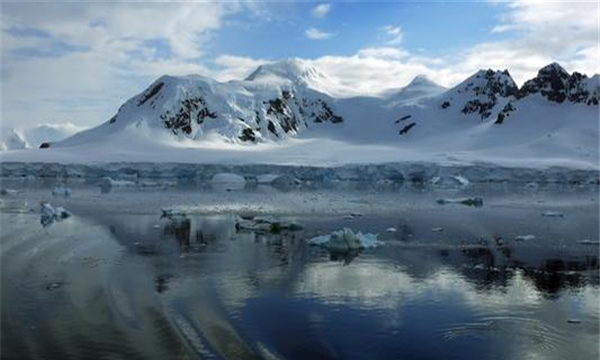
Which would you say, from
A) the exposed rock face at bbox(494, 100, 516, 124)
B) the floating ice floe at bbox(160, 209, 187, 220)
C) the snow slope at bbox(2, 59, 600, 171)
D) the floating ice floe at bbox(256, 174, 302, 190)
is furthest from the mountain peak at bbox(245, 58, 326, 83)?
the floating ice floe at bbox(160, 209, 187, 220)

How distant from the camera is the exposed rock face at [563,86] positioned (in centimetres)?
10906

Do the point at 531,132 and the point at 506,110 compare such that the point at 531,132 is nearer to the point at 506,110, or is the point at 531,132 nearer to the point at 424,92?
the point at 506,110

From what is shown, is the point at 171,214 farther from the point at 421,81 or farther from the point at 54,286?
the point at 421,81

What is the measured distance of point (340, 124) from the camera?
13575 cm

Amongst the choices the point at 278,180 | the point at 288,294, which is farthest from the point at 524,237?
the point at 278,180

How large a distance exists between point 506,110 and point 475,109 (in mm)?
13082

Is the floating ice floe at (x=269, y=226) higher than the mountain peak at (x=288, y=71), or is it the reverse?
the mountain peak at (x=288, y=71)

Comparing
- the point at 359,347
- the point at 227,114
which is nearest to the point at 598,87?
the point at 227,114

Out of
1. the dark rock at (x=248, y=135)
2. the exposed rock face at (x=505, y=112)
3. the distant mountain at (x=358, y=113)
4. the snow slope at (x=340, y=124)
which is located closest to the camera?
the snow slope at (x=340, y=124)

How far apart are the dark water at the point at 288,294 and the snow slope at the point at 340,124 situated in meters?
56.6

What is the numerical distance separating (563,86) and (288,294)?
108 m

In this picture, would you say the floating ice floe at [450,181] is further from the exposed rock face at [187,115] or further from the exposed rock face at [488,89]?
the exposed rock face at [488,89]

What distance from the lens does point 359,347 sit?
10.0 m

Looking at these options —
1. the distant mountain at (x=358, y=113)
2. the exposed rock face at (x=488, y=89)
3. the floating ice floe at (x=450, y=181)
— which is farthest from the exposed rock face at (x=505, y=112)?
the floating ice floe at (x=450, y=181)
